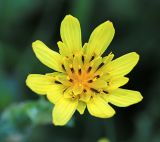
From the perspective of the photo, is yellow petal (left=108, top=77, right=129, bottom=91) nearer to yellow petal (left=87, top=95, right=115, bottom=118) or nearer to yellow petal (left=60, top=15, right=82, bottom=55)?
yellow petal (left=87, top=95, right=115, bottom=118)

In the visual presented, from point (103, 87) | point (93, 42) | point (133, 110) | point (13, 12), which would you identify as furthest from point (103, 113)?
point (13, 12)

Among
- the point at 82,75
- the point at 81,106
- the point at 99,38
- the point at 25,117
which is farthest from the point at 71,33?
the point at 25,117

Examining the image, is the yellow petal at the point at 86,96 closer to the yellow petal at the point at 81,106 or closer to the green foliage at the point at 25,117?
the yellow petal at the point at 81,106

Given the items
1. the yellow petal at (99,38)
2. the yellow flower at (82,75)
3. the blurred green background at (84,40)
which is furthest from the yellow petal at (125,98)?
the blurred green background at (84,40)

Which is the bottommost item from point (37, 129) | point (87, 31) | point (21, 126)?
point (37, 129)

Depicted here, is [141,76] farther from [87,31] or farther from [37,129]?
[37,129]

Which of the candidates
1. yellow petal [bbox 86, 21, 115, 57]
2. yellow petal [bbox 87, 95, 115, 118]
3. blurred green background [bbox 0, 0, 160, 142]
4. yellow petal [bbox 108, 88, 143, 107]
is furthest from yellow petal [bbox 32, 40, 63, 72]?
blurred green background [bbox 0, 0, 160, 142]
